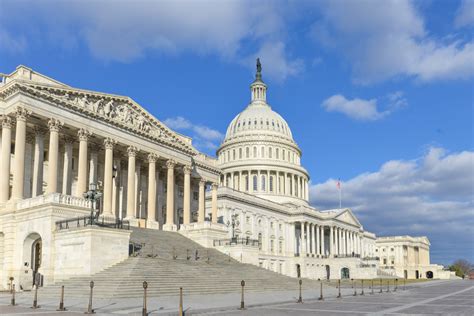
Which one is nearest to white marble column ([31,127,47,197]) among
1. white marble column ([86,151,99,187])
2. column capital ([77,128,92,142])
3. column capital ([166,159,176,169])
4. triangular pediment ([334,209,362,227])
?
column capital ([77,128,92,142])

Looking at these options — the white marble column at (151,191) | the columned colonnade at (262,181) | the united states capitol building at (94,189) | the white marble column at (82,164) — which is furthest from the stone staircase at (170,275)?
the columned colonnade at (262,181)

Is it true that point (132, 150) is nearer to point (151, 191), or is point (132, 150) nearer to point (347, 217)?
point (151, 191)

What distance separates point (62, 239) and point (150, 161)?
2261 centimetres

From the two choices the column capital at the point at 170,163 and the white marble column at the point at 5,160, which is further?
the column capital at the point at 170,163

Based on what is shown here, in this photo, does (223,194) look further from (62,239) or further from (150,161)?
(62,239)

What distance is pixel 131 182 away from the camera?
5709cm

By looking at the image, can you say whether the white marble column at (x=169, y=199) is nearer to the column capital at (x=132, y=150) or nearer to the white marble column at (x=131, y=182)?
the white marble column at (x=131, y=182)

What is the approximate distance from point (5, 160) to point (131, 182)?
1445 cm

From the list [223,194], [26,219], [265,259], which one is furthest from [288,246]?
[26,219]

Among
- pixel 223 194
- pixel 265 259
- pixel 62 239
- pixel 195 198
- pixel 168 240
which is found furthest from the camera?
pixel 265 259

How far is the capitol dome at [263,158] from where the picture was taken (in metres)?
134

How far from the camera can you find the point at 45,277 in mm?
40125

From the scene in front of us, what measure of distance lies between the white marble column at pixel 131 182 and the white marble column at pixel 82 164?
21.7 feet

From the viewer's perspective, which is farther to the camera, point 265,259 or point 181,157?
point 265,259
